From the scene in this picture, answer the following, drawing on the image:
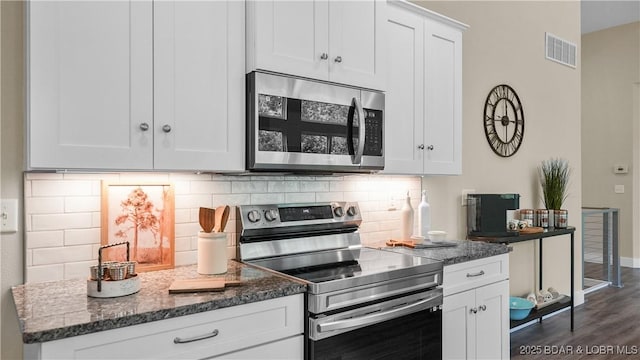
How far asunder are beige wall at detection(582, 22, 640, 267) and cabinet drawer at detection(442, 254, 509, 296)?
17.0 ft

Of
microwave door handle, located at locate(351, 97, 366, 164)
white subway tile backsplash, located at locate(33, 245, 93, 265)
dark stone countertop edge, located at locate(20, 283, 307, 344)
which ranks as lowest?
dark stone countertop edge, located at locate(20, 283, 307, 344)

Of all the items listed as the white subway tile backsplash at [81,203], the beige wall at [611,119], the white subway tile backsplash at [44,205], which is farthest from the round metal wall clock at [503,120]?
the beige wall at [611,119]

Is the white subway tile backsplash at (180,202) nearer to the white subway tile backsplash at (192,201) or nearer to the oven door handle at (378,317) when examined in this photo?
the white subway tile backsplash at (192,201)

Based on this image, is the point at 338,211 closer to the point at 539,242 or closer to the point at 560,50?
the point at 539,242

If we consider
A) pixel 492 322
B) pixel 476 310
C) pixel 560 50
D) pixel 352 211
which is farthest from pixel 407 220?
pixel 560 50

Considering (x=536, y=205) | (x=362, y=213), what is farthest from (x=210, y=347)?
(x=536, y=205)

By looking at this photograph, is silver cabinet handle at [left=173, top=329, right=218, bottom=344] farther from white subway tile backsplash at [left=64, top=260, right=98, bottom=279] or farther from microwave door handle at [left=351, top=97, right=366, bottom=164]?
microwave door handle at [left=351, top=97, right=366, bottom=164]

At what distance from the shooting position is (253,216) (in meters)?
2.31

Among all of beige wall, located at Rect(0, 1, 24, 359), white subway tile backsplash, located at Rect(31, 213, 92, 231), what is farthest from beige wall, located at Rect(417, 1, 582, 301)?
beige wall, located at Rect(0, 1, 24, 359)

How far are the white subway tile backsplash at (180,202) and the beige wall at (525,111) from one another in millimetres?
594

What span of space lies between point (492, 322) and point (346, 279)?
1.28 metres

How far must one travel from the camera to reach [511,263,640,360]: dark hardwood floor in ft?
11.1

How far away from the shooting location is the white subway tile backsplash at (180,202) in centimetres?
182

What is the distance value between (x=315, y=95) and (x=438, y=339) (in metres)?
1.35
